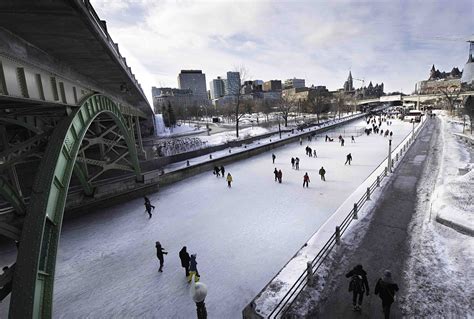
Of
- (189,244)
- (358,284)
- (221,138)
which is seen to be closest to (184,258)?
(189,244)

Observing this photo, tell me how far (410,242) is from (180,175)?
53.1 feet

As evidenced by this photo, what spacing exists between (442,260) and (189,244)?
8.79 m

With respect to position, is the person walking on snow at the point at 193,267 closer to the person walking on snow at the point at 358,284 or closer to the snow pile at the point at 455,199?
the person walking on snow at the point at 358,284

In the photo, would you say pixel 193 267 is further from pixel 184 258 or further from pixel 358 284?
pixel 358 284

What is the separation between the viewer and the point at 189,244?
34.1 ft

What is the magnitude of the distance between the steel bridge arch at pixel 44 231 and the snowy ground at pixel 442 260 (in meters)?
7.83

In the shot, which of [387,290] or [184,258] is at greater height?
[387,290]

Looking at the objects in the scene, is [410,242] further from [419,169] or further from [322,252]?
[419,169]

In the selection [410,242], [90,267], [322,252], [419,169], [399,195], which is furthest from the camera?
[419,169]

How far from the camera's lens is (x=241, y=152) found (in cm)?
2705

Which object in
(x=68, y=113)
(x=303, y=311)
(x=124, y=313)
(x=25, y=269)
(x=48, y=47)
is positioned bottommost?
(x=124, y=313)

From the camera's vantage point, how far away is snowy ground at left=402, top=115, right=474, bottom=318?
5.68m

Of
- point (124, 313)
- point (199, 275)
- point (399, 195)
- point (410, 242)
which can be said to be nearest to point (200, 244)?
point (199, 275)

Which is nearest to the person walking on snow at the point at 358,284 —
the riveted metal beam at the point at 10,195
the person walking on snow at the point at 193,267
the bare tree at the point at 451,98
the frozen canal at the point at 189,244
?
the frozen canal at the point at 189,244
